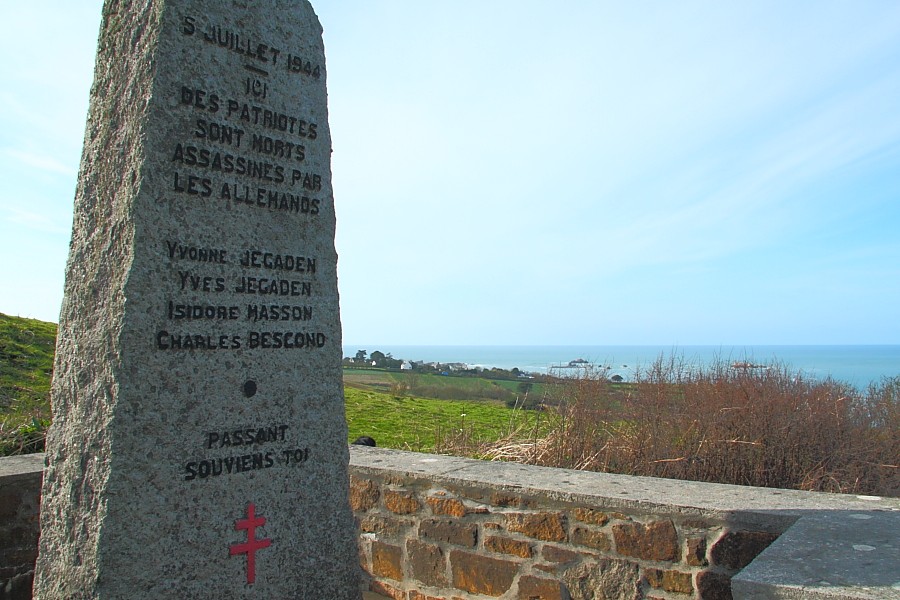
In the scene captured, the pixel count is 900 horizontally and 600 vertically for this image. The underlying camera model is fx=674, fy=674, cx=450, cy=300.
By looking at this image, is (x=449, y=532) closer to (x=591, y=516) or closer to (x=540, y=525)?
(x=540, y=525)

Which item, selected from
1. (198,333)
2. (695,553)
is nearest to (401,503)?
(695,553)

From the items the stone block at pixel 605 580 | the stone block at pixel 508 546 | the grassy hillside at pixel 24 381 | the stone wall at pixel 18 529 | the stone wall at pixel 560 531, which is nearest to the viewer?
the stone wall at pixel 560 531

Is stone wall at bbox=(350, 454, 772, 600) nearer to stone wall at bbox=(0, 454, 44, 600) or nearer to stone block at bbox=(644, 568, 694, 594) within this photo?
stone block at bbox=(644, 568, 694, 594)

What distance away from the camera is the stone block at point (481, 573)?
4057mm

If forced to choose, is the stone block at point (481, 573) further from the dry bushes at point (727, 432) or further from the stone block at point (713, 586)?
the dry bushes at point (727, 432)

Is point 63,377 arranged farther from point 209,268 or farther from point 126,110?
point 126,110

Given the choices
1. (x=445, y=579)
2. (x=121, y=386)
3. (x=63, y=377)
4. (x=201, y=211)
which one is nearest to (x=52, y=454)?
(x=63, y=377)

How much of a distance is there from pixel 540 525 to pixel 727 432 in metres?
2.54

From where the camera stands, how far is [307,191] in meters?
3.14

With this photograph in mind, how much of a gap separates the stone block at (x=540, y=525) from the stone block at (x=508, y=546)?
0.07 meters

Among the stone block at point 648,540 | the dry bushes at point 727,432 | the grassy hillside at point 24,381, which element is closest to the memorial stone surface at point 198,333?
the stone block at point 648,540

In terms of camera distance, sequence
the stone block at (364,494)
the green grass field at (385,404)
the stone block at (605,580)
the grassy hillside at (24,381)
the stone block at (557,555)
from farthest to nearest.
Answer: the green grass field at (385,404) → the grassy hillside at (24,381) → the stone block at (364,494) → the stone block at (557,555) → the stone block at (605,580)

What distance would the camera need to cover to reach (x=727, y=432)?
5727 mm

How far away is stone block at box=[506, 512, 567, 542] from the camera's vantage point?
12.8ft
